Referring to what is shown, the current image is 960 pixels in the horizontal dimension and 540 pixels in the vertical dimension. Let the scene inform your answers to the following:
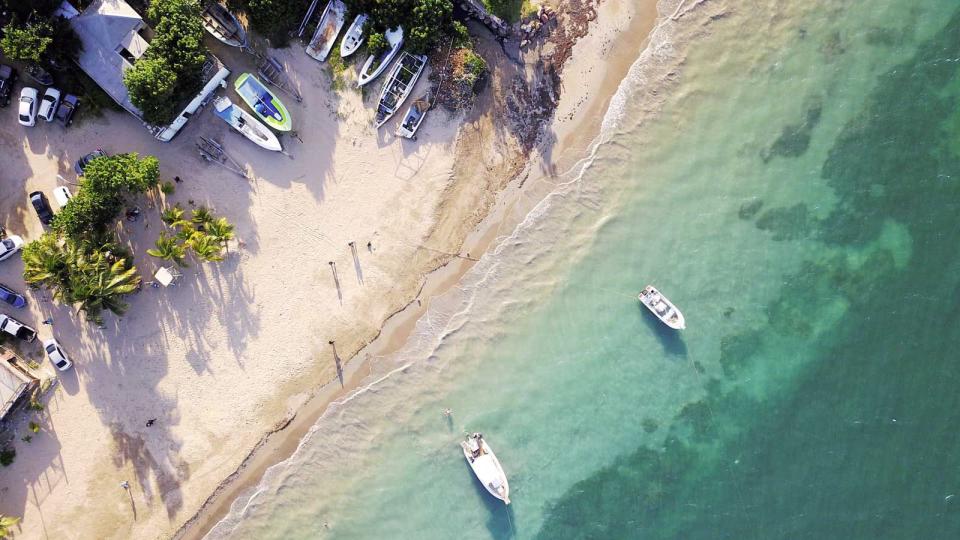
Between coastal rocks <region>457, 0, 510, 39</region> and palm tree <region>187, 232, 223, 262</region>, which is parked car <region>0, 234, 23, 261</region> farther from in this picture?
coastal rocks <region>457, 0, 510, 39</region>

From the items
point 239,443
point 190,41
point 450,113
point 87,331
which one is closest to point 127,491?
point 239,443

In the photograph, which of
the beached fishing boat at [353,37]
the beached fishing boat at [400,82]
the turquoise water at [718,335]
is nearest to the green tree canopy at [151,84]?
the beached fishing boat at [353,37]

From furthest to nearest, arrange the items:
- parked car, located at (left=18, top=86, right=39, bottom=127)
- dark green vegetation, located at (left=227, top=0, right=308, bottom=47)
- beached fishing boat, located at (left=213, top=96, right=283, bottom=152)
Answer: beached fishing boat, located at (left=213, top=96, right=283, bottom=152), parked car, located at (left=18, top=86, right=39, bottom=127), dark green vegetation, located at (left=227, top=0, right=308, bottom=47)

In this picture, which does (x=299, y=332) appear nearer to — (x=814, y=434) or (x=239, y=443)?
(x=239, y=443)

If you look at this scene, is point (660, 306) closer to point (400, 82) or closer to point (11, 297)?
point (400, 82)

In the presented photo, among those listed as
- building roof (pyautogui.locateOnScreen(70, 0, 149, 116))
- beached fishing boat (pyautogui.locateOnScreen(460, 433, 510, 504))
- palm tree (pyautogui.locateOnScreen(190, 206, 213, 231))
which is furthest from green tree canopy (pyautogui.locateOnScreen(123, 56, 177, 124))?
beached fishing boat (pyautogui.locateOnScreen(460, 433, 510, 504))

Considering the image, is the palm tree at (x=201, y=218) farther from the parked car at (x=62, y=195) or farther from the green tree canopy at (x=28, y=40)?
the green tree canopy at (x=28, y=40)
